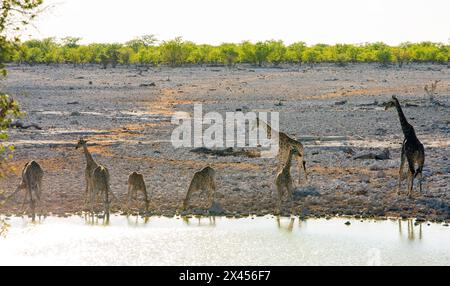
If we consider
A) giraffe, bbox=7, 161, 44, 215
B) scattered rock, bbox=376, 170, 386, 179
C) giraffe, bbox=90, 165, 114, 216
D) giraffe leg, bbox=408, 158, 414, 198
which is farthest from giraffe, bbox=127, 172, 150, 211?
scattered rock, bbox=376, 170, 386, 179

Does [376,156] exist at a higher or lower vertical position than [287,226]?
higher

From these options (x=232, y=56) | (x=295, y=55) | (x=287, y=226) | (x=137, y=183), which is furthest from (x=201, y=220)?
(x=295, y=55)

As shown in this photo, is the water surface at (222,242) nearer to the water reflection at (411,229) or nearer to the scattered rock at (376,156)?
the water reflection at (411,229)

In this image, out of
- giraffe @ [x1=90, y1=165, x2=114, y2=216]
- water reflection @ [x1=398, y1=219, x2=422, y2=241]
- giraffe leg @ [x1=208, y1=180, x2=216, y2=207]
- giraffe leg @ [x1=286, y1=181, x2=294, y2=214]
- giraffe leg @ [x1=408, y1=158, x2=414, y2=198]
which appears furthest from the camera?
giraffe leg @ [x1=408, y1=158, x2=414, y2=198]

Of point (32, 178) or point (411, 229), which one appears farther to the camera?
point (32, 178)

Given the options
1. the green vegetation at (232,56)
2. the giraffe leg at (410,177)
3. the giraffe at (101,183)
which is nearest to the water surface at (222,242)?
the giraffe at (101,183)

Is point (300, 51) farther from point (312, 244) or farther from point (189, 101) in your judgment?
point (312, 244)

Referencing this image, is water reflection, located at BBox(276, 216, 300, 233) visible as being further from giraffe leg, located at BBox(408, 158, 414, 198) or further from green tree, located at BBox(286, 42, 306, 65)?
green tree, located at BBox(286, 42, 306, 65)

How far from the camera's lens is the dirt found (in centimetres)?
1605

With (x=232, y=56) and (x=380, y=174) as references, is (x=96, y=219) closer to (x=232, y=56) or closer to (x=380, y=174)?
(x=380, y=174)

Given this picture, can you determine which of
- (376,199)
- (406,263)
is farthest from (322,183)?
(406,263)

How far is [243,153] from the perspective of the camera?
2161 cm

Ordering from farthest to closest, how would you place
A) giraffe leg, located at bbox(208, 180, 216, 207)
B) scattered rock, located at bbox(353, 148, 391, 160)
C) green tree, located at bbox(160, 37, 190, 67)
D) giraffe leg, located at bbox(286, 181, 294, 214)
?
green tree, located at bbox(160, 37, 190, 67), scattered rock, located at bbox(353, 148, 391, 160), giraffe leg, located at bbox(208, 180, 216, 207), giraffe leg, located at bbox(286, 181, 294, 214)

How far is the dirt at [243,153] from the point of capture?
16.0 m
